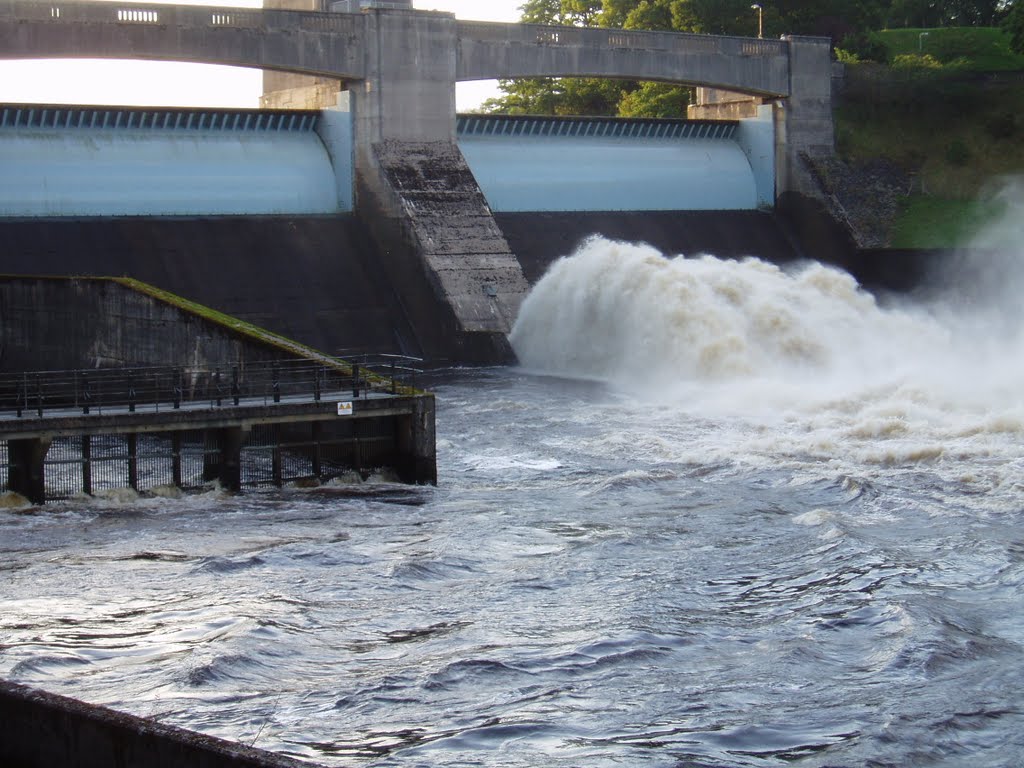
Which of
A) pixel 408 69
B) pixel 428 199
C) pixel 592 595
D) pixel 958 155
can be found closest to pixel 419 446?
pixel 592 595

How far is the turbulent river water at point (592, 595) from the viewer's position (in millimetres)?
11602

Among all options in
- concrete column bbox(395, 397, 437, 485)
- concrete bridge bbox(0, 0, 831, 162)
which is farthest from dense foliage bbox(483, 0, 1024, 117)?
concrete column bbox(395, 397, 437, 485)

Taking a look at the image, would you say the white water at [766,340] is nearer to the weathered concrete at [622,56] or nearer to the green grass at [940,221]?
the green grass at [940,221]

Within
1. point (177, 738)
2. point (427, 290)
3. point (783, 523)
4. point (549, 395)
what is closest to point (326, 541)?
point (783, 523)

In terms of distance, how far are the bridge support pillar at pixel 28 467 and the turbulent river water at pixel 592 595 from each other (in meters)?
0.43

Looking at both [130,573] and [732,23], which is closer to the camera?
[130,573]

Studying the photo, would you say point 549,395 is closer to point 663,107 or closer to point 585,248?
point 585,248

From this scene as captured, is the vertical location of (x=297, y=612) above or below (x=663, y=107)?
below

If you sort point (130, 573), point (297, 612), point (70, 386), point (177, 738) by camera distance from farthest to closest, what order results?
point (70, 386) < point (130, 573) < point (297, 612) < point (177, 738)

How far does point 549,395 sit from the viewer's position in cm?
2953

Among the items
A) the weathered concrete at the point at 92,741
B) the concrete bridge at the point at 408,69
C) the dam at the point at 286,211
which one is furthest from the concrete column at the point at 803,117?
the weathered concrete at the point at 92,741

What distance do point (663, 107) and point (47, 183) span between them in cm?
2555

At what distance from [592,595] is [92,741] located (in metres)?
7.09

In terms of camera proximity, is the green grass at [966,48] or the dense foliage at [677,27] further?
the dense foliage at [677,27]
